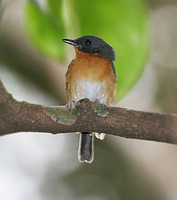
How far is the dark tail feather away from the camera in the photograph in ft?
12.8

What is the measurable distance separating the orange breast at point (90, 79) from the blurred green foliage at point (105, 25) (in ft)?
6.65

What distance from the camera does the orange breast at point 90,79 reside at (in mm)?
4250

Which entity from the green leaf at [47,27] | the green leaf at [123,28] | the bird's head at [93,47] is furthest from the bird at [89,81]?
Answer: the green leaf at [123,28]

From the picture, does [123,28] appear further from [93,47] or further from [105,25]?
[93,47]

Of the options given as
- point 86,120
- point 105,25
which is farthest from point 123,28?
point 86,120

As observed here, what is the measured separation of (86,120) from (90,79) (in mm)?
1946

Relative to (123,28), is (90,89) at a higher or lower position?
higher

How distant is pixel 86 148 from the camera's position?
4164mm

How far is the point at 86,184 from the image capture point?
303 inches

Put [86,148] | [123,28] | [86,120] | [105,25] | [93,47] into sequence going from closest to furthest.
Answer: [123,28] → [105,25] → [86,120] → [86,148] → [93,47]

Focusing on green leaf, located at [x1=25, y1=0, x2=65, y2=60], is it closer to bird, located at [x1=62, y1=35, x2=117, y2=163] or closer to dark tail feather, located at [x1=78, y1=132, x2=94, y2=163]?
dark tail feather, located at [x1=78, y1=132, x2=94, y2=163]

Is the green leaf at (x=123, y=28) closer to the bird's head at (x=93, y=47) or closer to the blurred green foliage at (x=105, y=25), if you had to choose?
the blurred green foliage at (x=105, y=25)

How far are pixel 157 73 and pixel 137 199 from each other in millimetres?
2130

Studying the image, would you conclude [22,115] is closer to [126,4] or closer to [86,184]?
[126,4]
